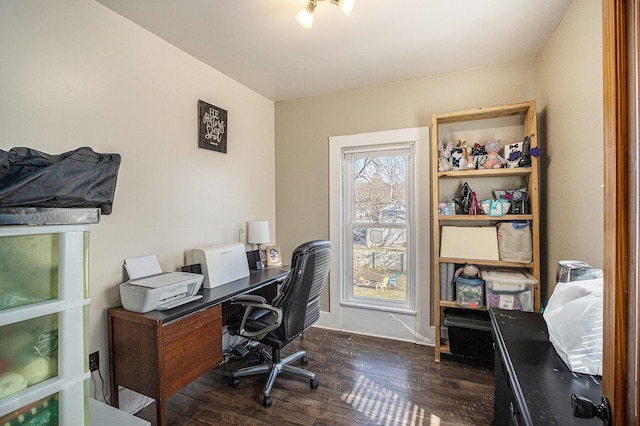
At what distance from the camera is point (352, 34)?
208cm

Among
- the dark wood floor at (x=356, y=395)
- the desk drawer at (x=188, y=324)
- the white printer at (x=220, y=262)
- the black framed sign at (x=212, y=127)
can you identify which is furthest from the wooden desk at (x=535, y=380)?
the black framed sign at (x=212, y=127)

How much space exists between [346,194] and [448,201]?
1.02m

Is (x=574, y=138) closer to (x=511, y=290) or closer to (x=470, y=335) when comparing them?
(x=511, y=290)

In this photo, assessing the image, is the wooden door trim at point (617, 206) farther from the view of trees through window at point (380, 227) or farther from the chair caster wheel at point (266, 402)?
the view of trees through window at point (380, 227)

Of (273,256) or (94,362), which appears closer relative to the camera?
(94,362)

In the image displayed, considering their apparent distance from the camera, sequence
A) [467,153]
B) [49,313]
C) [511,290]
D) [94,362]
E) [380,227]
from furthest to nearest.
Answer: [380,227], [467,153], [511,290], [94,362], [49,313]

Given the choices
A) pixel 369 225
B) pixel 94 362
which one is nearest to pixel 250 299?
pixel 94 362

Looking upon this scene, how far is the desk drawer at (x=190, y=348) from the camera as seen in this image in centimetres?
161

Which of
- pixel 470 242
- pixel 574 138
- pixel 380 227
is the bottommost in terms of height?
pixel 470 242

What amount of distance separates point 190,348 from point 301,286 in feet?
2.49

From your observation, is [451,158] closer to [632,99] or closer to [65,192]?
[632,99]

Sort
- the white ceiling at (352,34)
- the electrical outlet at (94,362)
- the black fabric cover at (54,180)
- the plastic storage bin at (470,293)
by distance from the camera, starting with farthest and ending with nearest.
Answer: the plastic storage bin at (470,293)
the white ceiling at (352,34)
the electrical outlet at (94,362)
the black fabric cover at (54,180)

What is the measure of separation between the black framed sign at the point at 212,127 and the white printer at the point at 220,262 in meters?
0.87

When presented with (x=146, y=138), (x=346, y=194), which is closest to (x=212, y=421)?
(x=146, y=138)
